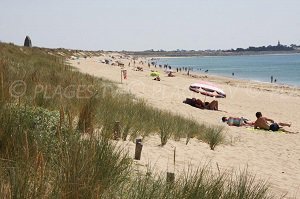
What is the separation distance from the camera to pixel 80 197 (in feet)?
7.40

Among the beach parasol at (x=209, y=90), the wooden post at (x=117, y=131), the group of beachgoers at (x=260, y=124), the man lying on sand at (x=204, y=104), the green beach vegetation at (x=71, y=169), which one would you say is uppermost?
the green beach vegetation at (x=71, y=169)

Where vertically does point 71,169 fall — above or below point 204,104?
above

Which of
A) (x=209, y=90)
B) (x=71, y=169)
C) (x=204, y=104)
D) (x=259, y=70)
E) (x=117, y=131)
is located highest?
(x=71, y=169)

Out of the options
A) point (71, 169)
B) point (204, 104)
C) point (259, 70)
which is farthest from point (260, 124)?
point (259, 70)

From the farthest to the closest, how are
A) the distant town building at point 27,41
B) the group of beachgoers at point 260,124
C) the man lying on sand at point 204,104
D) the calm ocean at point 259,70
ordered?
the calm ocean at point 259,70, the distant town building at point 27,41, the man lying on sand at point 204,104, the group of beachgoers at point 260,124

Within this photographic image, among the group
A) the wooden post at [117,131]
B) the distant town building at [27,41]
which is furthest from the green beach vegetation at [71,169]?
the distant town building at [27,41]

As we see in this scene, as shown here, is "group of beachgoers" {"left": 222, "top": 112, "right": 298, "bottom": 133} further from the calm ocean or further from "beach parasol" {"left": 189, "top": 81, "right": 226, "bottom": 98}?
the calm ocean

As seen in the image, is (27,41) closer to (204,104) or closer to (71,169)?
(204,104)

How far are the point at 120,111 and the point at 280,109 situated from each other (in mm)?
14684

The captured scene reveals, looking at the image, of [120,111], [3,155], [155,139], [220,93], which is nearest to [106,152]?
[3,155]

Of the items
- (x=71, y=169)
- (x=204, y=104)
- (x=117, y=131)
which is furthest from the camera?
(x=204, y=104)

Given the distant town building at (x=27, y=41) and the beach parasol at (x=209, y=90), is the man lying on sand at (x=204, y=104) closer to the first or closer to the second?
the beach parasol at (x=209, y=90)

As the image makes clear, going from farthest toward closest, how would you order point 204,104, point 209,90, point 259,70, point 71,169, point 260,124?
1. point 259,70
2. point 209,90
3. point 204,104
4. point 260,124
5. point 71,169

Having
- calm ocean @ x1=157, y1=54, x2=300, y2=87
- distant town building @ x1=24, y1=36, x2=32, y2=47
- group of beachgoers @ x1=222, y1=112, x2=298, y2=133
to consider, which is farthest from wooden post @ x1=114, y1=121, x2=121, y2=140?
distant town building @ x1=24, y1=36, x2=32, y2=47
